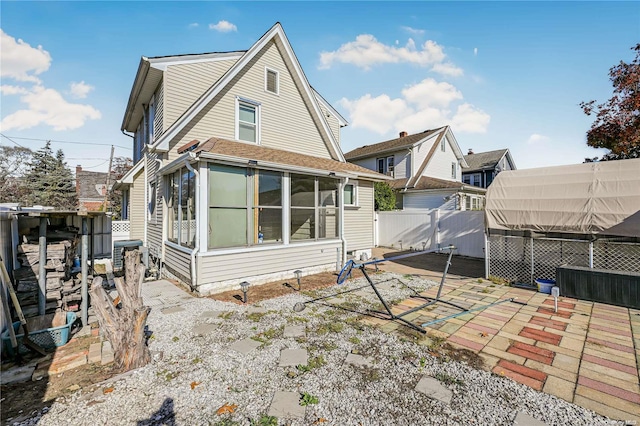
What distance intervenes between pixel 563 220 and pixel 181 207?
9.94 meters

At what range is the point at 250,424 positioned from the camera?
2.48 m

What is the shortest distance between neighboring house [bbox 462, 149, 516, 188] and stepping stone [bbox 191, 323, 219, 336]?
99.0 ft

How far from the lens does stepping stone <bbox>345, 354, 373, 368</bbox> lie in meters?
3.50

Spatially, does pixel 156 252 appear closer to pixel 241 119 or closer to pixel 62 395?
pixel 241 119

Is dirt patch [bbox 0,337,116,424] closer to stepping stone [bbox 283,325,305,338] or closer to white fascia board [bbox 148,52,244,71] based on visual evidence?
stepping stone [bbox 283,325,305,338]

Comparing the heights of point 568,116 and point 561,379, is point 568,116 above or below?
above

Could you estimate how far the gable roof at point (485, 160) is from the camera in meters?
28.0

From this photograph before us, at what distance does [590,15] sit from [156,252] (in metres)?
16.0

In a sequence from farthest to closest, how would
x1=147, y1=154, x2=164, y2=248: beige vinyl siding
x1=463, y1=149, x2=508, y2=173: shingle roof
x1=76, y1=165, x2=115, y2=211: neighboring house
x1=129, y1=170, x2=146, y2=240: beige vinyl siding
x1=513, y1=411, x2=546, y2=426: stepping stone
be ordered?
1. x1=76, y1=165, x2=115, y2=211: neighboring house
2. x1=463, y1=149, x2=508, y2=173: shingle roof
3. x1=129, y1=170, x2=146, y2=240: beige vinyl siding
4. x1=147, y1=154, x2=164, y2=248: beige vinyl siding
5. x1=513, y1=411, x2=546, y2=426: stepping stone

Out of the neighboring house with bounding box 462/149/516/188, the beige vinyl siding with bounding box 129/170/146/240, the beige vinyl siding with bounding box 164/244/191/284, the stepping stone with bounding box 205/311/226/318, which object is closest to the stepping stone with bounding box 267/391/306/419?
the stepping stone with bounding box 205/311/226/318

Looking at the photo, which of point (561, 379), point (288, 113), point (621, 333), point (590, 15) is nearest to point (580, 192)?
point (621, 333)

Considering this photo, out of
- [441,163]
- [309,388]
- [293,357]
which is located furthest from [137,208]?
[441,163]

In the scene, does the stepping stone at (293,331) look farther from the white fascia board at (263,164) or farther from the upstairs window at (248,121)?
the upstairs window at (248,121)

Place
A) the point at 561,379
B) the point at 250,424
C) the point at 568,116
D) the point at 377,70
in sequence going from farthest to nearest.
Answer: the point at 377,70, the point at 568,116, the point at 561,379, the point at 250,424
